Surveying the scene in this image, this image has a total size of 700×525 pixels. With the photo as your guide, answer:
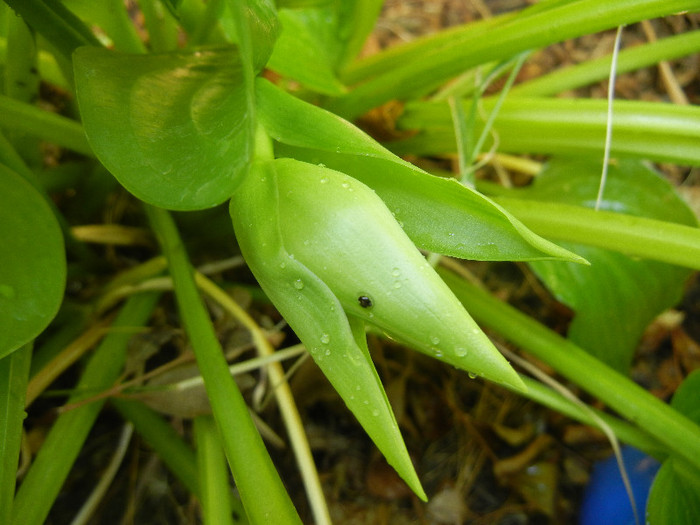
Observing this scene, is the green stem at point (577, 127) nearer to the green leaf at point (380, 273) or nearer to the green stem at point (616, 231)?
the green stem at point (616, 231)

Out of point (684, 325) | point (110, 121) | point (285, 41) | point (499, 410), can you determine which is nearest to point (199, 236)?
point (285, 41)

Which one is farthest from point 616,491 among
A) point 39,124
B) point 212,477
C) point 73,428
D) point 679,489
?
point 39,124

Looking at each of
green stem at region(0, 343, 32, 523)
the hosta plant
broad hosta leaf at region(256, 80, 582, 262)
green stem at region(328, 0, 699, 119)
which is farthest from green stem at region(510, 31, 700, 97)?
green stem at region(0, 343, 32, 523)

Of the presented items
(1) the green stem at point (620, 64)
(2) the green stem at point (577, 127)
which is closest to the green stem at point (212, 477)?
(2) the green stem at point (577, 127)

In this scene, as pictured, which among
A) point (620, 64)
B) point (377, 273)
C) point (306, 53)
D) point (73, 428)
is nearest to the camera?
point (377, 273)

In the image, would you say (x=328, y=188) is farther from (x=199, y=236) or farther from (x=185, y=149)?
(x=199, y=236)

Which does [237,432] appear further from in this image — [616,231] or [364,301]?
[616,231]
